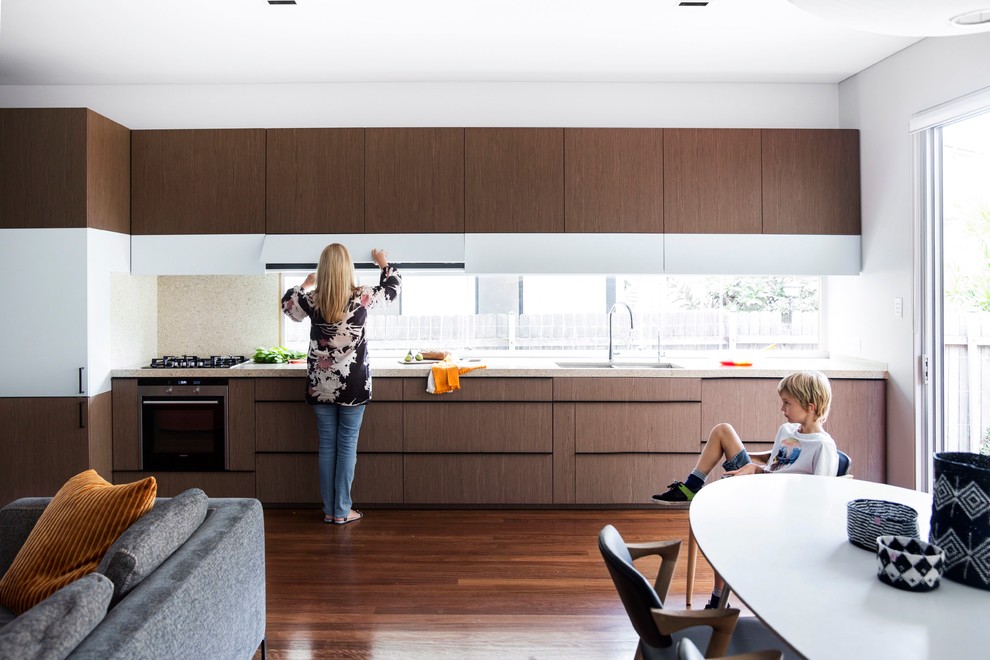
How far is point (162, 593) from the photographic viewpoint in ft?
5.37

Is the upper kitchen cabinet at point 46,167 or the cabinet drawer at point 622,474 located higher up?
the upper kitchen cabinet at point 46,167

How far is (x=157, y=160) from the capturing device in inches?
175

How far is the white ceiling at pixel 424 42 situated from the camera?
356 centimetres

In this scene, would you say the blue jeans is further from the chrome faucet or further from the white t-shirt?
the white t-shirt

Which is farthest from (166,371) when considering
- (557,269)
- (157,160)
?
(557,269)

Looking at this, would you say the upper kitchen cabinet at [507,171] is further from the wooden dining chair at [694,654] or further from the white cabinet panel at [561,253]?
A: the wooden dining chair at [694,654]

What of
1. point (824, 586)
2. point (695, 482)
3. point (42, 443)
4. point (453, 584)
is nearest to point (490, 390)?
point (453, 584)

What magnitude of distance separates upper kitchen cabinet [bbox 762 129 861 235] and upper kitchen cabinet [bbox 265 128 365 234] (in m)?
2.56

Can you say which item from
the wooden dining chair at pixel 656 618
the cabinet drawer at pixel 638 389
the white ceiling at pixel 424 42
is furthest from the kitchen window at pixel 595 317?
the wooden dining chair at pixel 656 618

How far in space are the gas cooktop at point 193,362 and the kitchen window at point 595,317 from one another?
Answer: 21.2 inches

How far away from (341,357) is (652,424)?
6.05 ft

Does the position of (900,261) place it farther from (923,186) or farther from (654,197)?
(654,197)

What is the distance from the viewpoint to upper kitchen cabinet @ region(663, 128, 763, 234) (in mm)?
4484

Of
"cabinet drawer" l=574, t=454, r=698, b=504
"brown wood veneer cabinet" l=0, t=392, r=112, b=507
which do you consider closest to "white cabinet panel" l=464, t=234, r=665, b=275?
"cabinet drawer" l=574, t=454, r=698, b=504
